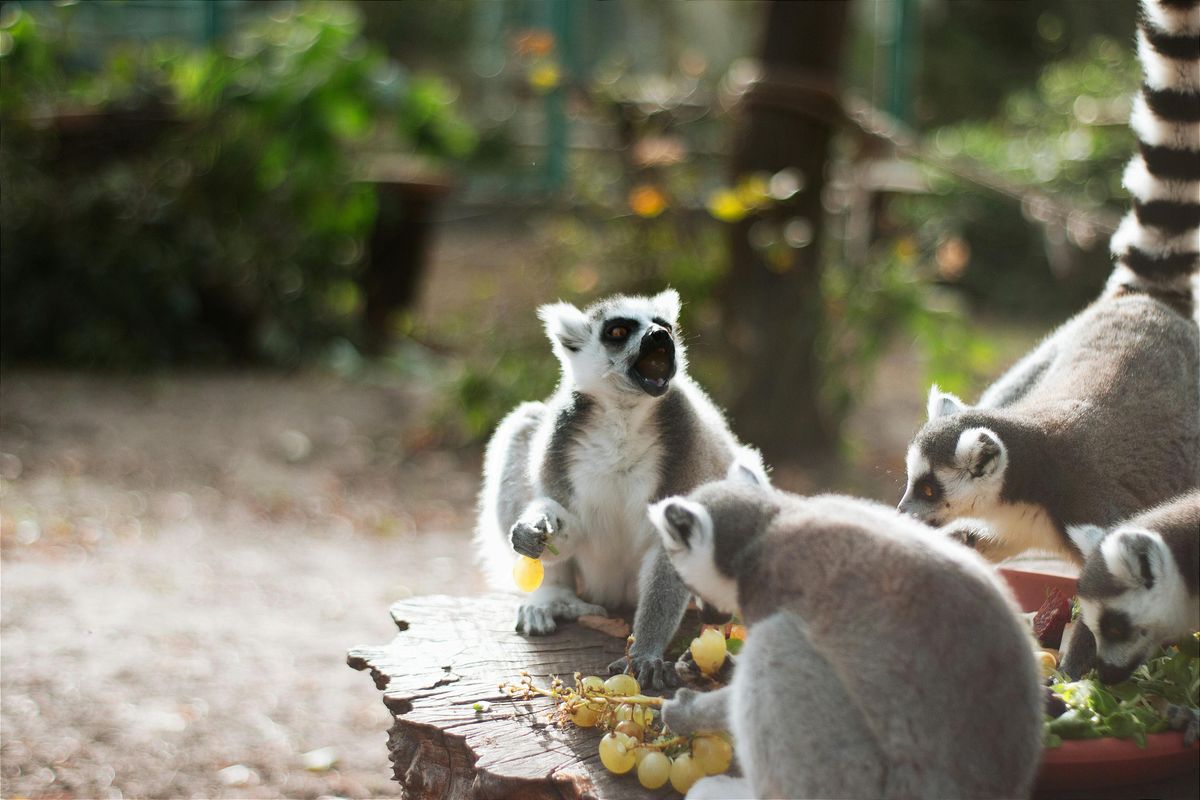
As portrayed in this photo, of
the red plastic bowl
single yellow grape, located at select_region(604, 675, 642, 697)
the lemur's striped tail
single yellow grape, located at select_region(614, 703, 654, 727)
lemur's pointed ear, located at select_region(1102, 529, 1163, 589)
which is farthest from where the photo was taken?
the lemur's striped tail

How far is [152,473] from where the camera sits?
8688 millimetres

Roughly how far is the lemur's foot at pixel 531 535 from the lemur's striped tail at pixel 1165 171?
7.86 feet

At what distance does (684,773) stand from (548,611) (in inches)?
43.0

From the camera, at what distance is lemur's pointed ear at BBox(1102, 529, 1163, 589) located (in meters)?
2.73

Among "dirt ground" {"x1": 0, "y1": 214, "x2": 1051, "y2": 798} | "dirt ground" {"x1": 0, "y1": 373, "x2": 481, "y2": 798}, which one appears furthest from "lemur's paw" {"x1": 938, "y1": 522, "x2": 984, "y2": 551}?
"dirt ground" {"x1": 0, "y1": 373, "x2": 481, "y2": 798}

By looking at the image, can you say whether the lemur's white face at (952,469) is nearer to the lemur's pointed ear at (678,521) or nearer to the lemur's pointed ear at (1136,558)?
the lemur's pointed ear at (1136,558)

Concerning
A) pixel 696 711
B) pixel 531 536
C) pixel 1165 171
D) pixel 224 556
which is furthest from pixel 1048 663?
pixel 224 556

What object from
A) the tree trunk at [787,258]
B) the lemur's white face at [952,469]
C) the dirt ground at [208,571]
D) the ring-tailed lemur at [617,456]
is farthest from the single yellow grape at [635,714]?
the tree trunk at [787,258]

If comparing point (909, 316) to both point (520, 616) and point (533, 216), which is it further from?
point (520, 616)

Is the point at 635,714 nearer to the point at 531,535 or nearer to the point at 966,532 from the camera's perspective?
the point at 531,535

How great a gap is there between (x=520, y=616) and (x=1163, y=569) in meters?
1.87

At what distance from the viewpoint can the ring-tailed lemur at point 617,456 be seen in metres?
3.47

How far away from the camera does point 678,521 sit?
259 centimetres

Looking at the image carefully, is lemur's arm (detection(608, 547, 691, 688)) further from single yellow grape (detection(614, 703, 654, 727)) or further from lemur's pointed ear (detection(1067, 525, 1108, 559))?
lemur's pointed ear (detection(1067, 525, 1108, 559))
